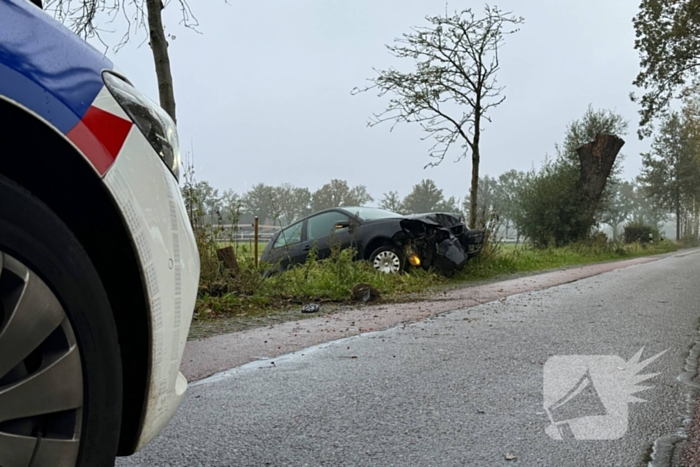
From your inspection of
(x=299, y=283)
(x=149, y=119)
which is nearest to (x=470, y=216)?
(x=299, y=283)

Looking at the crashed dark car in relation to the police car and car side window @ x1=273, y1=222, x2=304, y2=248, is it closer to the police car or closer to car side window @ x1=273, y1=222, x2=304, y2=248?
car side window @ x1=273, y1=222, x2=304, y2=248

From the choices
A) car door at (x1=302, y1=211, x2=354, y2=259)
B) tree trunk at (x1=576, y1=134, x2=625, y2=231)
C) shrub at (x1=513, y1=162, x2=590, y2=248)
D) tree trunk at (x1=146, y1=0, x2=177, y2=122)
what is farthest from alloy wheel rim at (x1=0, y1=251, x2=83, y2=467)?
tree trunk at (x1=576, y1=134, x2=625, y2=231)

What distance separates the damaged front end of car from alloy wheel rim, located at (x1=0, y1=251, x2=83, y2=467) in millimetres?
10107

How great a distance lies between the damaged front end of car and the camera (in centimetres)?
1141

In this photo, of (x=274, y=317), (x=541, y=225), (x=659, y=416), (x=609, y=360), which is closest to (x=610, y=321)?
(x=609, y=360)

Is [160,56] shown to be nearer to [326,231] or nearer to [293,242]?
[293,242]

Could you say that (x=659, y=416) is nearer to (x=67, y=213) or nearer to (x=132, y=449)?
(x=132, y=449)

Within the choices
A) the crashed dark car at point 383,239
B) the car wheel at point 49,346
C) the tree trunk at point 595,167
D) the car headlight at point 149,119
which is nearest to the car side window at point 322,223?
the crashed dark car at point 383,239

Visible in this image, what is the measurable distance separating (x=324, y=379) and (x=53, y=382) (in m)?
2.57

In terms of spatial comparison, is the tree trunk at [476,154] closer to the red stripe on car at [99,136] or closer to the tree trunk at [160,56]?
the tree trunk at [160,56]

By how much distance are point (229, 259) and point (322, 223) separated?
3.79 m

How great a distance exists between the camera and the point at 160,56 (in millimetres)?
8297

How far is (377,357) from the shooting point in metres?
4.43

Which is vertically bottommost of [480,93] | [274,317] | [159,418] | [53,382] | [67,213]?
[274,317]
